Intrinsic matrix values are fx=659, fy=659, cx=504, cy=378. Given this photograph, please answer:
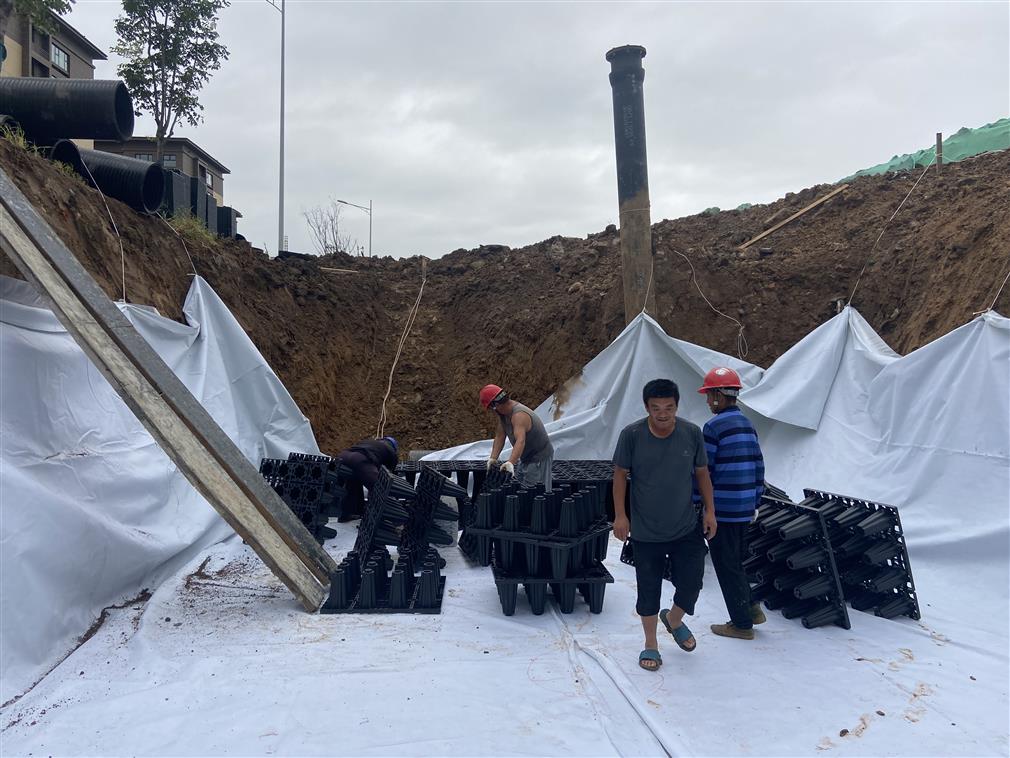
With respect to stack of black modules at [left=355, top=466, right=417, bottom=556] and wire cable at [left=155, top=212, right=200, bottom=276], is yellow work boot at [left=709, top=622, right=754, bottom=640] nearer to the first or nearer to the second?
stack of black modules at [left=355, top=466, right=417, bottom=556]

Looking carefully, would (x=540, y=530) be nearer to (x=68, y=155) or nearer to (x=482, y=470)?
(x=482, y=470)

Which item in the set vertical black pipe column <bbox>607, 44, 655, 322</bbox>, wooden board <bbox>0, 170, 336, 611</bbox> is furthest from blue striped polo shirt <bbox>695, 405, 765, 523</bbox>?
vertical black pipe column <bbox>607, 44, 655, 322</bbox>

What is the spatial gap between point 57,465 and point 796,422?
6763 mm

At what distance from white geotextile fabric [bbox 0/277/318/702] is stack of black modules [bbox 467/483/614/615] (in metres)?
2.45

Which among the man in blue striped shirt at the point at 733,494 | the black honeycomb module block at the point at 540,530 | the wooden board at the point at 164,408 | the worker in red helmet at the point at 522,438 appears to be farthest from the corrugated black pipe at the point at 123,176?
the man in blue striped shirt at the point at 733,494

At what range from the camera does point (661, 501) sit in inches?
142

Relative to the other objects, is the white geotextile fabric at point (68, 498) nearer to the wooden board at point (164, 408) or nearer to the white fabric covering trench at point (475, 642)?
the white fabric covering trench at point (475, 642)

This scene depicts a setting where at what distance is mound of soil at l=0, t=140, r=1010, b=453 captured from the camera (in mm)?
7152

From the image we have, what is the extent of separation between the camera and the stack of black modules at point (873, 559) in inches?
170

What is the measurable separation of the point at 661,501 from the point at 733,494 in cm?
63

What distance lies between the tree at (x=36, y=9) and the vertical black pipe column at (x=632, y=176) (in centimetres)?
789

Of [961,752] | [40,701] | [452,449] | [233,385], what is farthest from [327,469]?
[961,752]

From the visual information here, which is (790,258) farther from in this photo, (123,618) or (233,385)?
(123,618)

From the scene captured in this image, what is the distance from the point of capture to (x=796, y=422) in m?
7.18
